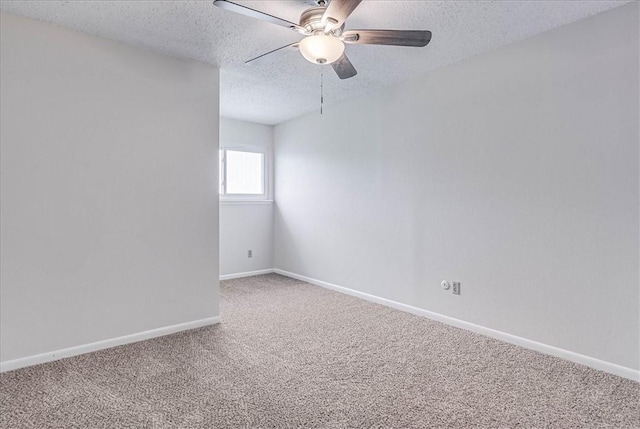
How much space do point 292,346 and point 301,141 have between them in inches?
120

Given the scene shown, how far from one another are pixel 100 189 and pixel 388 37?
229 centimetres

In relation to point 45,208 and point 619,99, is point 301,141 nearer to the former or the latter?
point 45,208

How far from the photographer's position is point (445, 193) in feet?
10.9

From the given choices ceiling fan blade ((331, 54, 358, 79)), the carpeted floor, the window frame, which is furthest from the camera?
the window frame

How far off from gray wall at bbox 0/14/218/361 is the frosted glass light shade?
152cm

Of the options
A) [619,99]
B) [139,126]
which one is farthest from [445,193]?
[139,126]

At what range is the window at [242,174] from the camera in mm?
5266

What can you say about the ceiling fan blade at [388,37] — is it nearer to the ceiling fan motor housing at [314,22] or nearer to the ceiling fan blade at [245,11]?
the ceiling fan motor housing at [314,22]

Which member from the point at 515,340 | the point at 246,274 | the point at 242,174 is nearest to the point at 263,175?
the point at 242,174

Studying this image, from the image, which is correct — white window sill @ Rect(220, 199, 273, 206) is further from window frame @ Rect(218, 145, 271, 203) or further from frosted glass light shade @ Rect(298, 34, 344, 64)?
frosted glass light shade @ Rect(298, 34, 344, 64)

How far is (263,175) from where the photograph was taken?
221 inches

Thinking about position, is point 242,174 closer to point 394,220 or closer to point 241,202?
point 241,202

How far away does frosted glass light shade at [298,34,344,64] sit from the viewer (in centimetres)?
198

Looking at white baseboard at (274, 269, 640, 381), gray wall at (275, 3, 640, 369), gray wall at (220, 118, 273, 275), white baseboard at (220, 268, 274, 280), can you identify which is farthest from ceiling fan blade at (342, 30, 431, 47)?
white baseboard at (220, 268, 274, 280)
